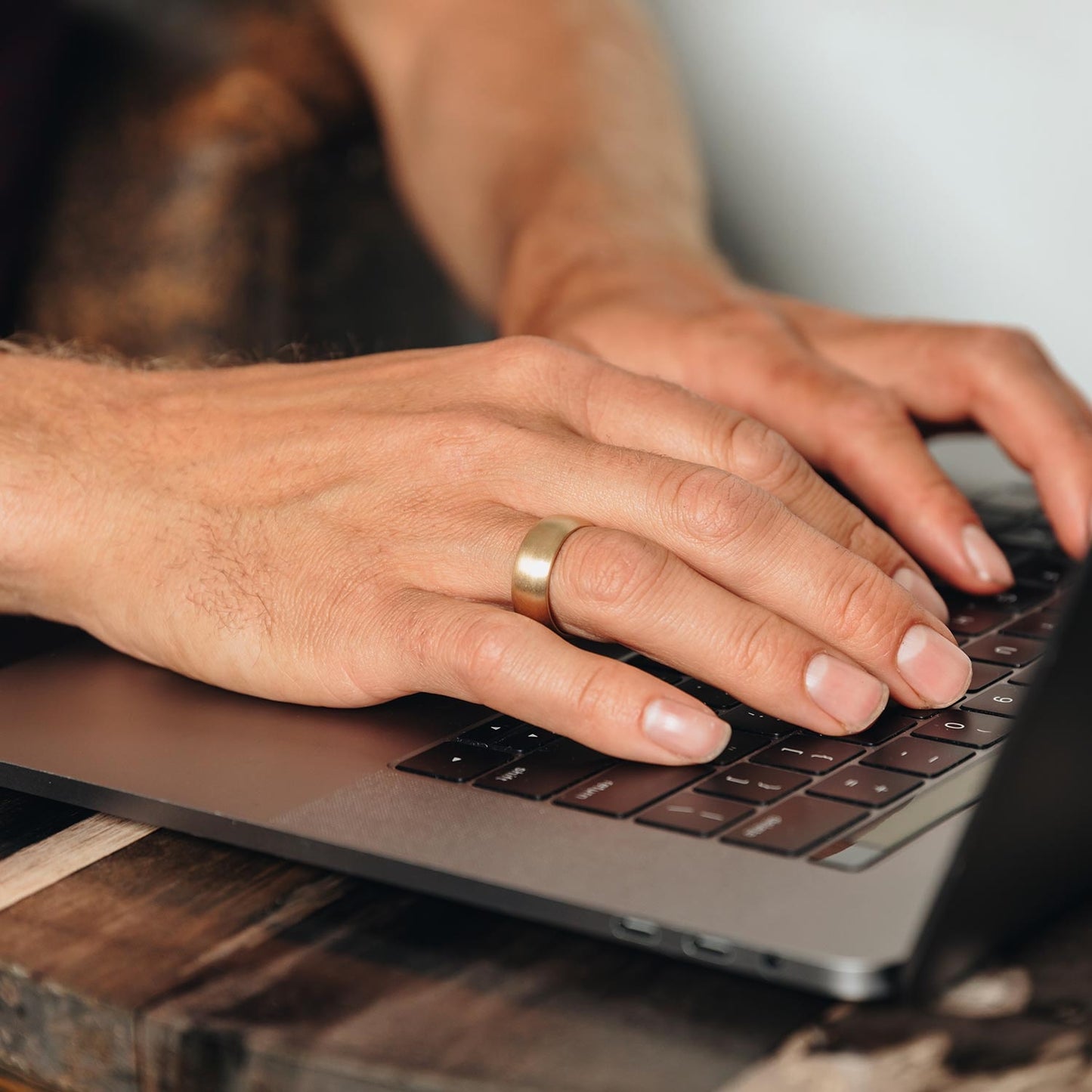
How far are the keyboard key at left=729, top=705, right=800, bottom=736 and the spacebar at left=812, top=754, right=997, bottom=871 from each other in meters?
0.07

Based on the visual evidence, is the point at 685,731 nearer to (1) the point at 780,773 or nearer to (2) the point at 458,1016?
(1) the point at 780,773

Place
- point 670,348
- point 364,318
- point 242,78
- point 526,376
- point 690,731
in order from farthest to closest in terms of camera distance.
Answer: point 364,318
point 242,78
point 670,348
point 526,376
point 690,731

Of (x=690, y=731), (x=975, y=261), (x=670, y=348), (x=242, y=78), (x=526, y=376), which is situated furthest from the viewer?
(x=975, y=261)

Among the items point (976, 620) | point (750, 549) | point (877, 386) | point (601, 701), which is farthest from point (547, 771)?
point (877, 386)

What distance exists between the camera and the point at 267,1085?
0.35m

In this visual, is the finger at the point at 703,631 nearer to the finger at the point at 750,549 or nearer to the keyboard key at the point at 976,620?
the finger at the point at 750,549

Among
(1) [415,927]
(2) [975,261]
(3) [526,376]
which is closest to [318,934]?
(1) [415,927]

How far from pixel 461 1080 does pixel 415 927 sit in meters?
0.08

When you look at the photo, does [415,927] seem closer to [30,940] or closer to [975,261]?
[30,940]

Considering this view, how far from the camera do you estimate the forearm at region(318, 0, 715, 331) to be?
40.9 inches

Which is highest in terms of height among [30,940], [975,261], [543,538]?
[975,261]

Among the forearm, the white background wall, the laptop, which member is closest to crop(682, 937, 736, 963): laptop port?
the laptop

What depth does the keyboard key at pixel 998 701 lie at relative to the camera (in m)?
0.51

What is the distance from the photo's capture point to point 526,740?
498 millimetres
